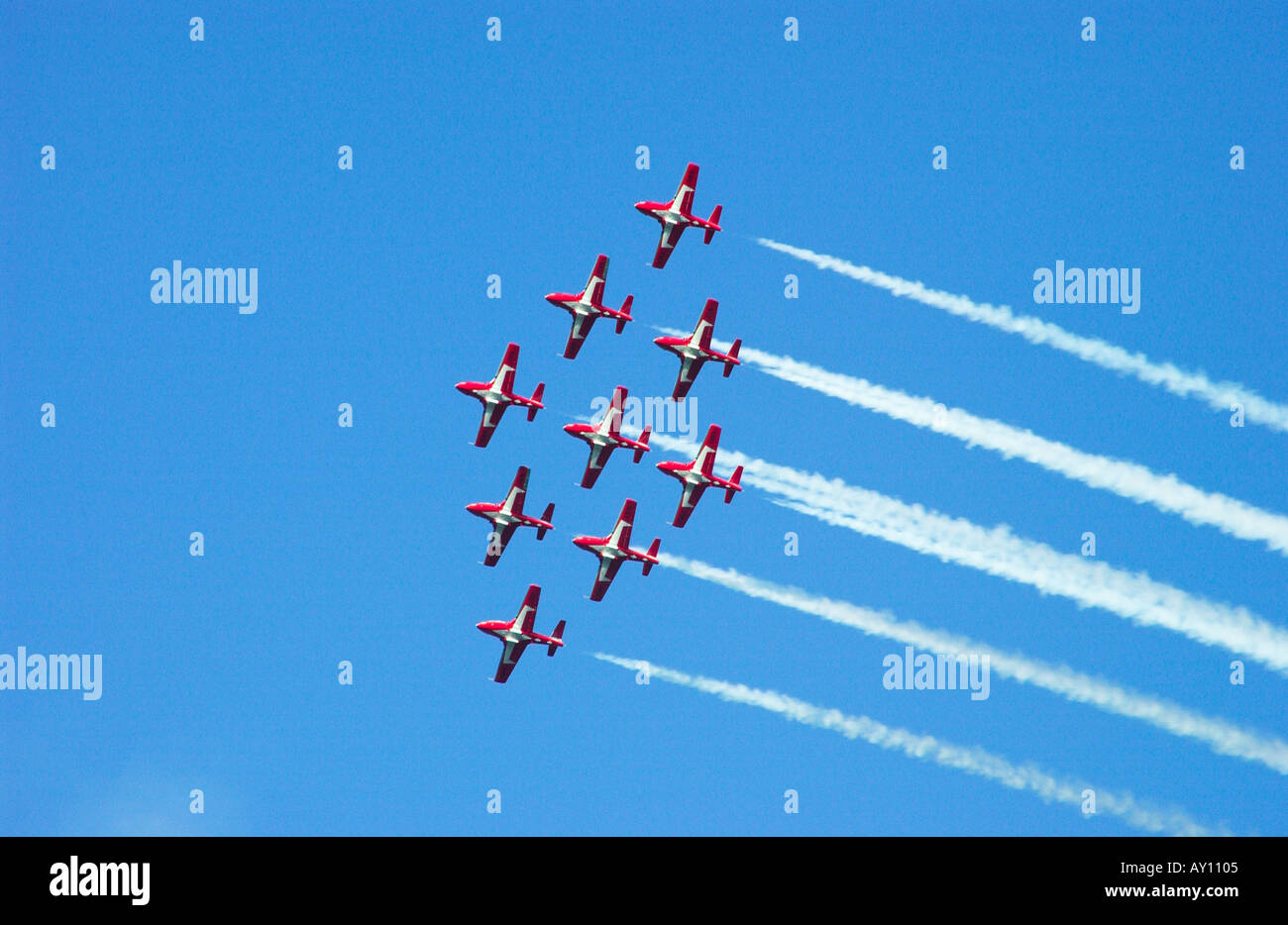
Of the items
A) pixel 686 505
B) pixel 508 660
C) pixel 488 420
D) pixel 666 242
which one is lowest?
pixel 508 660

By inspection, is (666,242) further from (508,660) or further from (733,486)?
(508,660)

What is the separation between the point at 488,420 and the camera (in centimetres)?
11175

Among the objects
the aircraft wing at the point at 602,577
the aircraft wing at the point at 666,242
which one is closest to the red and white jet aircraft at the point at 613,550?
the aircraft wing at the point at 602,577

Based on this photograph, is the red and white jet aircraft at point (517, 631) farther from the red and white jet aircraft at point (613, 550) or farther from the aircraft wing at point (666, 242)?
the aircraft wing at point (666, 242)

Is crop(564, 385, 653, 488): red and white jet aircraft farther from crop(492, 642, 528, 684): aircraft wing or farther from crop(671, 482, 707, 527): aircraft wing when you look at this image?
crop(492, 642, 528, 684): aircraft wing

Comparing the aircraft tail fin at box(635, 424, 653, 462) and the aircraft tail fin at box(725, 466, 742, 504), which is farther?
the aircraft tail fin at box(725, 466, 742, 504)

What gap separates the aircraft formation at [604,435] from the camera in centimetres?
11025

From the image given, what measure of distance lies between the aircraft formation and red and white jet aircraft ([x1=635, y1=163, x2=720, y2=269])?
0.16ft

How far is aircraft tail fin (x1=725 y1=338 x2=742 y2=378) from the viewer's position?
111 m

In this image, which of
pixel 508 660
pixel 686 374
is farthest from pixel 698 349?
pixel 508 660

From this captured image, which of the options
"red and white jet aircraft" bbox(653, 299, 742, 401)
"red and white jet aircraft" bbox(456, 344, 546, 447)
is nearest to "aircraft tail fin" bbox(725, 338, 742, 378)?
"red and white jet aircraft" bbox(653, 299, 742, 401)

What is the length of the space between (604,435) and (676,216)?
1164 centimetres
